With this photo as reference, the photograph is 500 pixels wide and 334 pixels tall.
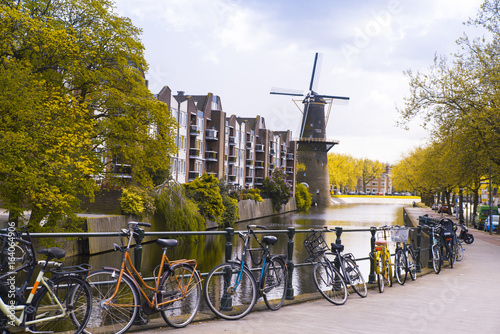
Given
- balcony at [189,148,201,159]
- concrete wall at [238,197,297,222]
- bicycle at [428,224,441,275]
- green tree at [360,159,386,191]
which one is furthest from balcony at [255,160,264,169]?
green tree at [360,159,386,191]

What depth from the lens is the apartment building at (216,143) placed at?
56469 millimetres

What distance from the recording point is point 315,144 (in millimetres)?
93875

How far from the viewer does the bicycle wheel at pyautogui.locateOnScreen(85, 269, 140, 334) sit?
19.1ft

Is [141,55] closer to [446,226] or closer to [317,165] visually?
[446,226]

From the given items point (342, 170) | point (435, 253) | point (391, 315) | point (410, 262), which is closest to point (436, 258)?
point (435, 253)

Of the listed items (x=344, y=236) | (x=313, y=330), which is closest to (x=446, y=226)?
(x=313, y=330)

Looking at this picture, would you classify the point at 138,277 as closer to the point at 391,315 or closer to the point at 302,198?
the point at 391,315

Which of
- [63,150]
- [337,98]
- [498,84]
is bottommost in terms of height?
[63,150]

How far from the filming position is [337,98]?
302 feet

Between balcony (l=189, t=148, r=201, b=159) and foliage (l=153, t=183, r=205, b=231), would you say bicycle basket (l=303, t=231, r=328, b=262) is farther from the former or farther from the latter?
balcony (l=189, t=148, r=201, b=159)

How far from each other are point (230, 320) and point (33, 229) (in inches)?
665

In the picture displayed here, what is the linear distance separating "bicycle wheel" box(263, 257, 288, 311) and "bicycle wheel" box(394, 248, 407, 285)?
4.12m

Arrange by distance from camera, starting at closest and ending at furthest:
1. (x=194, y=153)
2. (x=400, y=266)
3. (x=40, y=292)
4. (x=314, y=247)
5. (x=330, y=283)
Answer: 1. (x=40, y=292)
2. (x=330, y=283)
3. (x=314, y=247)
4. (x=400, y=266)
5. (x=194, y=153)

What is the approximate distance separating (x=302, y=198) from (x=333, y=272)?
3120 inches
